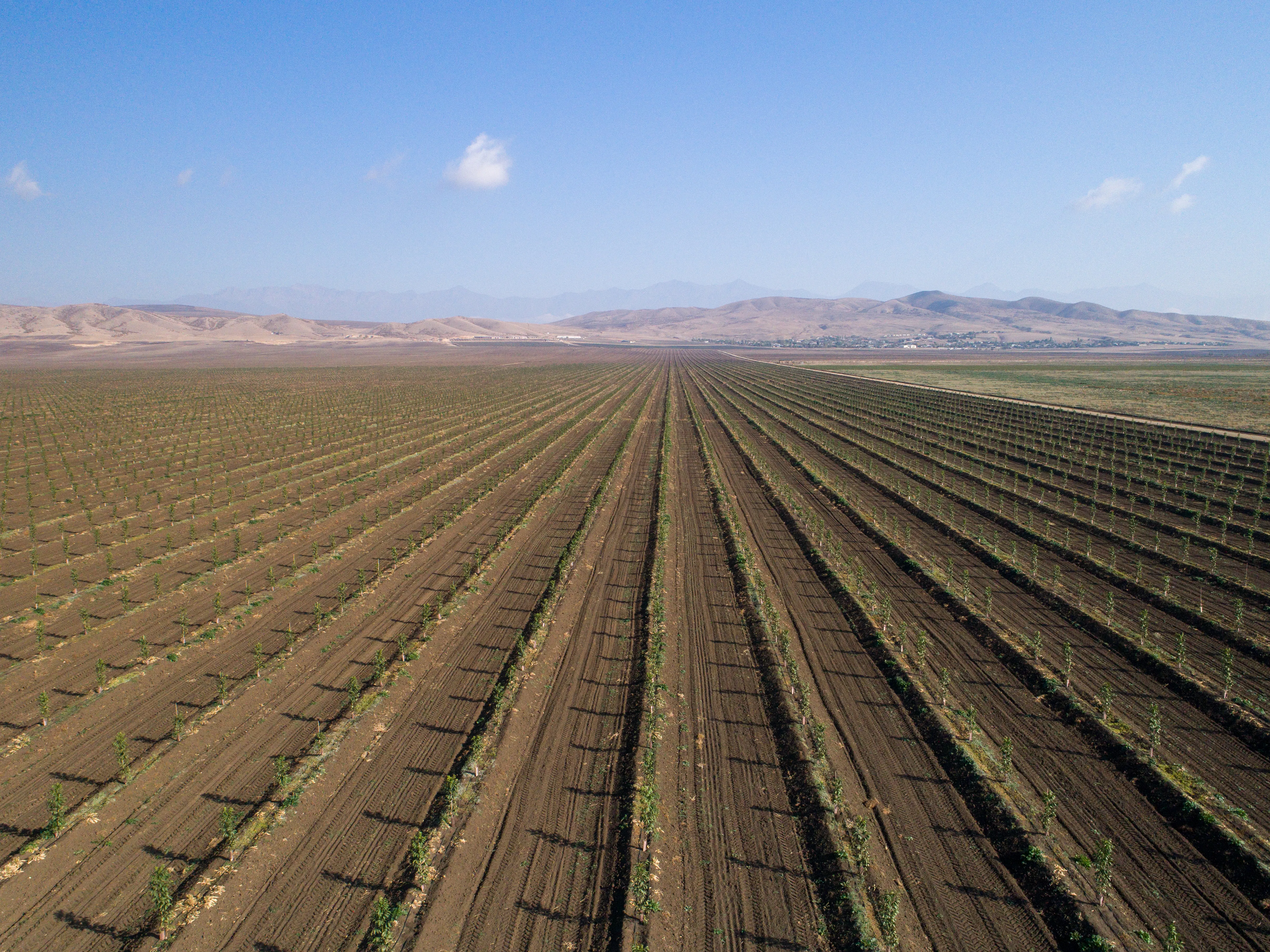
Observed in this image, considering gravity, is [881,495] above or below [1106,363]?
below

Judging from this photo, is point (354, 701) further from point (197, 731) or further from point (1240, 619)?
point (1240, 619)

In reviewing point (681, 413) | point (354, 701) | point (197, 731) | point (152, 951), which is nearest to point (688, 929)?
point (152, 951)

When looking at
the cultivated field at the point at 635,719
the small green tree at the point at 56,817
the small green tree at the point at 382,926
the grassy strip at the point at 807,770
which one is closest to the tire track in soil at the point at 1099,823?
the cultivated field at the point at 635,719

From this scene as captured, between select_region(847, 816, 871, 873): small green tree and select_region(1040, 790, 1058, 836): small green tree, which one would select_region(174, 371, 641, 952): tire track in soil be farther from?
select_region(1040, 790, 1058, 836): small green tree

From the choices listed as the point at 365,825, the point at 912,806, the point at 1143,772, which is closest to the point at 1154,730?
the point at 1143,772

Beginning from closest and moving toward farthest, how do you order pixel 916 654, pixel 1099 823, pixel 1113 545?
pixel 1099 823 < pixel 916 654 < pixel 1113 545

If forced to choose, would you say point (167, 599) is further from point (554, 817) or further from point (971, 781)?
point (971, 781)

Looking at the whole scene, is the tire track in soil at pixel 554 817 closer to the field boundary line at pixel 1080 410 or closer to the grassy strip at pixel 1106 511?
the grassy strip at pixel 1106 511
